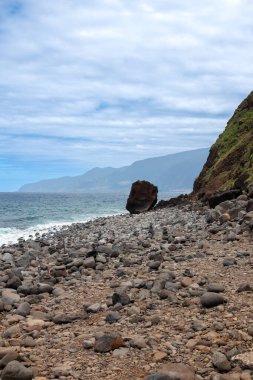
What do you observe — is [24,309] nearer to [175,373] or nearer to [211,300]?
[211,300]

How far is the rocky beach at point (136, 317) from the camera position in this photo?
Result: 554 centimetres

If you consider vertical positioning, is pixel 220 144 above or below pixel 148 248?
above

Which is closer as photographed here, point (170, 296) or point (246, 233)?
point (170, 296)

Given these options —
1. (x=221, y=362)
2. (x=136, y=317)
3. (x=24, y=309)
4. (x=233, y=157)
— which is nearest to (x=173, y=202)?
(x=233, y=157)

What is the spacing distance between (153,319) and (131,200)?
3346 centimetres

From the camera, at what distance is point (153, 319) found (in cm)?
699

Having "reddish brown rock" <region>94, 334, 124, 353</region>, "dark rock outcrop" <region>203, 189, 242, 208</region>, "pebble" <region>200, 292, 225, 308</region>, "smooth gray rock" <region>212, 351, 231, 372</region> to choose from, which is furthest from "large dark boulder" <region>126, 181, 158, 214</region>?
"smooth gray rock" <region>212, 351, 231, 372</region>

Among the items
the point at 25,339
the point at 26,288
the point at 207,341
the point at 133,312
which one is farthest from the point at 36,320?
the point at 207,341

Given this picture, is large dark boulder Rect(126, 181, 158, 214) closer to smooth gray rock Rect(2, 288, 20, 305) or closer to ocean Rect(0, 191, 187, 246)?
ocean Rect(0, 191, 187, 246)

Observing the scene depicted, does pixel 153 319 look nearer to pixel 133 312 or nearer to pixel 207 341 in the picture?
pixel 133 312

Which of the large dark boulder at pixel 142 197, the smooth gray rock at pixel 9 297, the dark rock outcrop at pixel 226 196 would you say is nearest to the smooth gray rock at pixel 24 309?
the smooth gray rock at pixel 9 297

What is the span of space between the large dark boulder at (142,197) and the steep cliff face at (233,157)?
205 inches

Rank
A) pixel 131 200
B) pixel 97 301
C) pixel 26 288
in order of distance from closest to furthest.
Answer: pixel 97 301 < pixel 26 288 < pixel 131 200

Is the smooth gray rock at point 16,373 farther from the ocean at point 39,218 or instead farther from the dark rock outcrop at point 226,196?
the ocean at point 39,218
